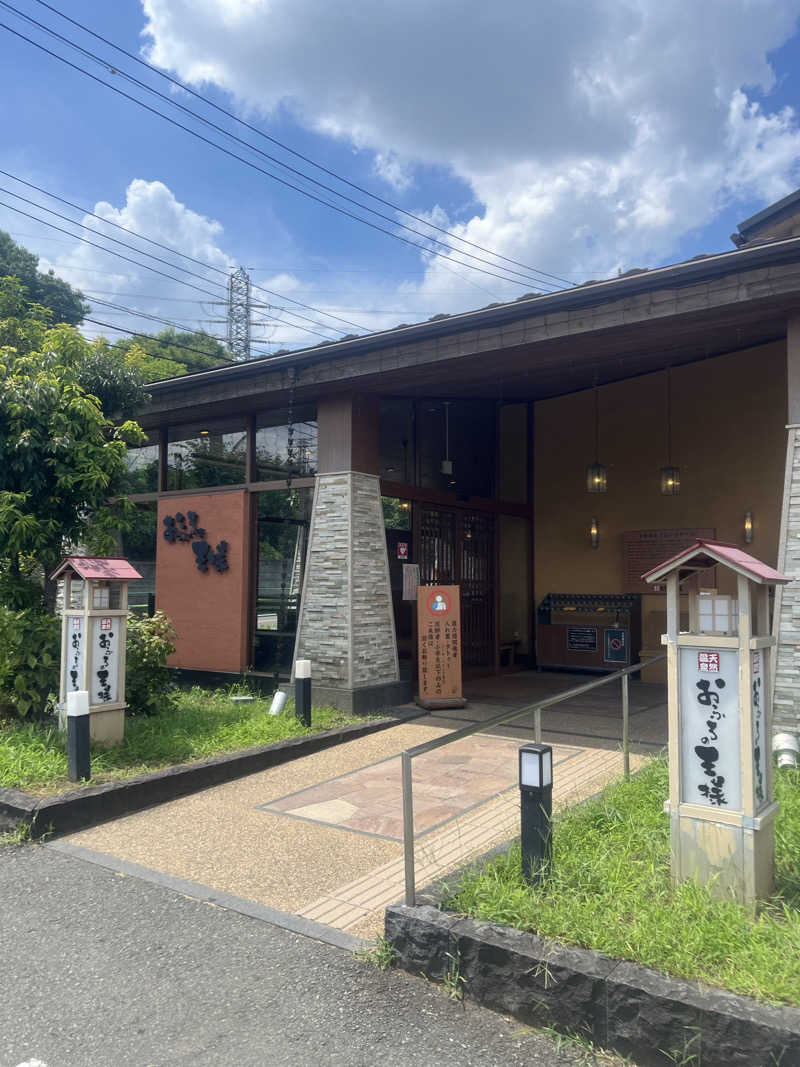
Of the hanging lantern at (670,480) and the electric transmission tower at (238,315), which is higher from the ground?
the electric transmission tower at (238,315)

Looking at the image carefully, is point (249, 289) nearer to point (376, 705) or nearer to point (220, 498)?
point (220, 498)

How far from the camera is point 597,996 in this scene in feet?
9.12

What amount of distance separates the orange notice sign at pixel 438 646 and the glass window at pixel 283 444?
2.16 m

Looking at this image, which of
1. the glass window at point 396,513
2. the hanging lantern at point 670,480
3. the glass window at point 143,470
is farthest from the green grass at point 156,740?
the hanging lantern at point 670,480

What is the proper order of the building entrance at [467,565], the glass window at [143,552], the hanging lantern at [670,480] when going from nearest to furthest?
the hanging lantern at [670,480] → the building entrance at [467,565] → the glass window at [143,552]

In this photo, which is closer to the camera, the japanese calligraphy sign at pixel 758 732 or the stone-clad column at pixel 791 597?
the japanese calligraphy sign at pixel 758 732

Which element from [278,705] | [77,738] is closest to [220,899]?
[77,738]

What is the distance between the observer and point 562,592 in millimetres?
12625

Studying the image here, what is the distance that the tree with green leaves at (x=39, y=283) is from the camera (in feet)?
78.8

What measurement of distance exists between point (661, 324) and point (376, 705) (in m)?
5.12

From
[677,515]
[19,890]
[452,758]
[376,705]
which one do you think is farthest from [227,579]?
[677,515]

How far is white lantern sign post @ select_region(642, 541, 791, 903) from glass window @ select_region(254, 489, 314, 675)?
619 cm

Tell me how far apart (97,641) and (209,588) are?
11.0 ft

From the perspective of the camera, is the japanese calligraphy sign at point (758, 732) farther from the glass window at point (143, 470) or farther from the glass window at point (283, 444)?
the glass window at point (143, 470)
